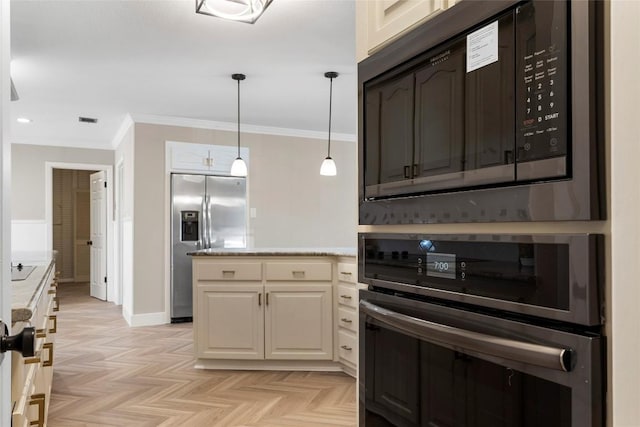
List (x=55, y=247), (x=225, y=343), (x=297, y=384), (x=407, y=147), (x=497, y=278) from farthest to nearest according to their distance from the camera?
(x=55, y=247), (x=225, y=343), (x=297, y=384), (x=407, y=147), (x=497, y=278)

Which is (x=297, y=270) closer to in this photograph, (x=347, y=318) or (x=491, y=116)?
(x=347, y=318)

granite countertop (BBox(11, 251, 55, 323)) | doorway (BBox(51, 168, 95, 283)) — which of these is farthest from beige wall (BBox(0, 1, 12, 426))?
doorway (BBox(51, 168, 95, 283))

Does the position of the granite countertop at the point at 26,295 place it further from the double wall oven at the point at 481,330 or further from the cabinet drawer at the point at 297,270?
the cabinet drawer at the point at 297,270

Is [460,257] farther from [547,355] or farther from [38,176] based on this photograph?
[38,176]

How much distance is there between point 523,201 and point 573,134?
13 cm

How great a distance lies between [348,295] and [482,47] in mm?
2694

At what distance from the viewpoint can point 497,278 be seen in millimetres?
806

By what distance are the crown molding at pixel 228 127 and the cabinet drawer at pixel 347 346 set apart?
313cm

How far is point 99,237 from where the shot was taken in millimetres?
7109

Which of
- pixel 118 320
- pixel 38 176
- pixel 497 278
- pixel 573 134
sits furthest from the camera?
pixel 38 176

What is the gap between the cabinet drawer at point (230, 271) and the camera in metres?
3.48

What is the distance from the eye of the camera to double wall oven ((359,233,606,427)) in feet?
2.20

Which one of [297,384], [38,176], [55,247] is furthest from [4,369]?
[55,247]

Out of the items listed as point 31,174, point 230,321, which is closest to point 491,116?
point 230,321
